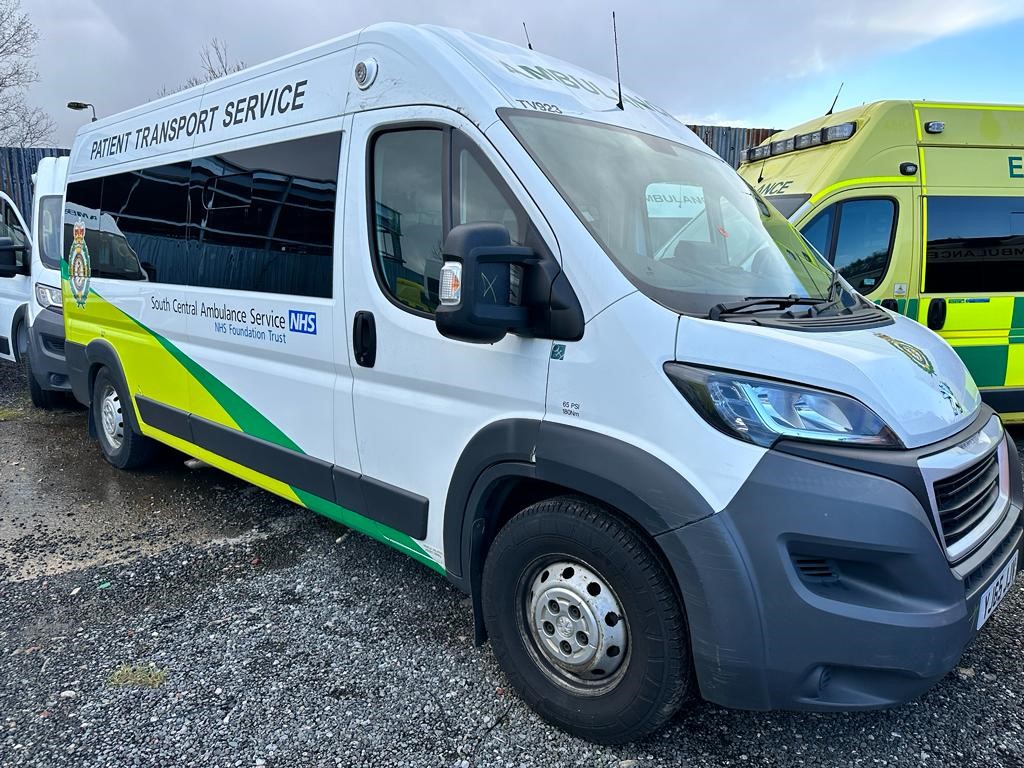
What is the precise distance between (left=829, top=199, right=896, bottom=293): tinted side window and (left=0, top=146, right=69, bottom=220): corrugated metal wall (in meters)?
12.4

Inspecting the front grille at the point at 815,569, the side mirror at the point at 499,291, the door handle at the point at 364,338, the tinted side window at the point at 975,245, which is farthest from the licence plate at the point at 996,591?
the tinted side window at the point at 975,245

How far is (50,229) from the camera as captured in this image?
694 cm

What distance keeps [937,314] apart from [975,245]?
2.08 feet

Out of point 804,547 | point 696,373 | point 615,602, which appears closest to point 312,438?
point 615,602

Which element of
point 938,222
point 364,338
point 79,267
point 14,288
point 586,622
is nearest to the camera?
point 586,622

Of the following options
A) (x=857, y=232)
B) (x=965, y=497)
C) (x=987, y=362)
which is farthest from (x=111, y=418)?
(x=987, y=362)

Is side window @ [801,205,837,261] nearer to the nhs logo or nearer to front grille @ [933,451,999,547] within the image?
front grille @ [933,451,999,547]

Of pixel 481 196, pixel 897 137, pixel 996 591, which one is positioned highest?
pixel 897 137

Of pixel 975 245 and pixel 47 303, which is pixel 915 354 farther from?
pixel 47 303

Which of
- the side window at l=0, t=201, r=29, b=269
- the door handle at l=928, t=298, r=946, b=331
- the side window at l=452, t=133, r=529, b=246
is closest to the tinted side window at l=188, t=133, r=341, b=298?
the side window at l=452, t=133, r=529, b=246

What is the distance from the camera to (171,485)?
199 inches

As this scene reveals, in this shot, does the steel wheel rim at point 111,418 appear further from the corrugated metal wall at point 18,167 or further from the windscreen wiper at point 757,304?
the corrugated metal wall at point 18,167

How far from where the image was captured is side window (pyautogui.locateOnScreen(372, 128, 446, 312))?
268 centimetres

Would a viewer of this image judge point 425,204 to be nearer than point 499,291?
No
